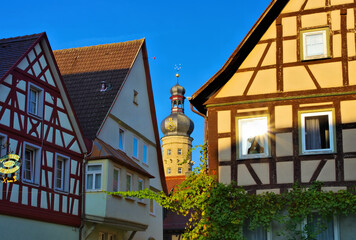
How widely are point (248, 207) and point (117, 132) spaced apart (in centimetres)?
1266

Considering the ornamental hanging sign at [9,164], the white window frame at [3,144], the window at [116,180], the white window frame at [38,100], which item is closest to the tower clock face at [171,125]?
the window at [116,180]

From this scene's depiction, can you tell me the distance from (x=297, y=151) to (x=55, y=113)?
10.3 meters

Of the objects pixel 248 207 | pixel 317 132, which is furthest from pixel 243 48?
pixel 248 207

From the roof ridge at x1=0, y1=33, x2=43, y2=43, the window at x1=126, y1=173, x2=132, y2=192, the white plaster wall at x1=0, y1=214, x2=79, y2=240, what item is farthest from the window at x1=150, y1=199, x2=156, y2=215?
the roof ridge at x1=0, y1=33, x2=43, y2=43

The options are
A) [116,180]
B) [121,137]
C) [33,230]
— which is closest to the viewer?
[33,230]

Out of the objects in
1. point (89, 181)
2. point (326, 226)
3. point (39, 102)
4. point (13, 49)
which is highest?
point (13, 49)

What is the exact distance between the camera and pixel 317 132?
18.4 metres

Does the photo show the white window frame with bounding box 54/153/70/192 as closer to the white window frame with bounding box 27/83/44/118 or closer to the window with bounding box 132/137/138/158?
the white window frame with bounding box 27/83/44/118

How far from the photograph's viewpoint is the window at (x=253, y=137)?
1873cm

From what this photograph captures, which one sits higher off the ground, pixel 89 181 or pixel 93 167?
pixel 93 167

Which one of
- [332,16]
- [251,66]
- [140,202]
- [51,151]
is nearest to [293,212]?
[251,66]

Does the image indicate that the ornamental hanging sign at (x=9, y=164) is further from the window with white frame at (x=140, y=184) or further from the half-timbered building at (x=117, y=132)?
the window with white frame at (x=140, y=184)

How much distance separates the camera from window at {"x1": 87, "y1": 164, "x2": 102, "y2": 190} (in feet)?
87.1

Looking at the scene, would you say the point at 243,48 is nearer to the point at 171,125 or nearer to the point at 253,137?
the point at 253,137
